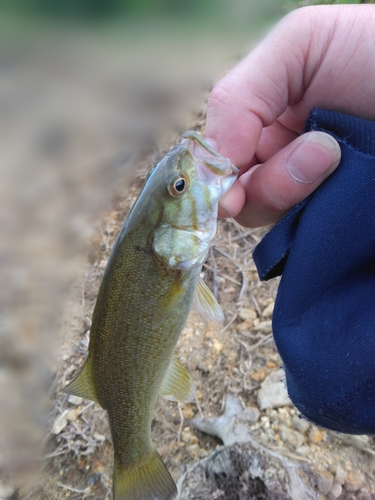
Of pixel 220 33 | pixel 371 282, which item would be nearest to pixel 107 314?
pixel 371 282

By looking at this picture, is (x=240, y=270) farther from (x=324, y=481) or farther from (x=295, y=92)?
(x=295, y=92)

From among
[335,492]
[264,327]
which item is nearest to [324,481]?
[335,492]

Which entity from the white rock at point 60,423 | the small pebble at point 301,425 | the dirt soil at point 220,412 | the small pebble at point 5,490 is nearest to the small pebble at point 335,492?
the dirt soil at point 220,412

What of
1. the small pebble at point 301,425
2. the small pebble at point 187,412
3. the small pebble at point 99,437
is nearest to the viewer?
the small pebble at point 301,425

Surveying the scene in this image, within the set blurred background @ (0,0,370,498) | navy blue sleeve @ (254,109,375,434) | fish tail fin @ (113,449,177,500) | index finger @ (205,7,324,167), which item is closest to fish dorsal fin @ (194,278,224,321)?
navy blue sleeve @ (254,109,375,434)

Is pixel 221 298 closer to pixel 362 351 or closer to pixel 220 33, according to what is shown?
pixel 362 351

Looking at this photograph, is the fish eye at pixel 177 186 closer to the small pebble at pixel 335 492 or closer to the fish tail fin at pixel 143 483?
the fish tail fin at pixel 143 483

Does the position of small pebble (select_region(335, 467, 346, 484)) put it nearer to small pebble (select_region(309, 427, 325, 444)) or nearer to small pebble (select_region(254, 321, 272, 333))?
small pebble (select_region(309, 427, 325, 444))
